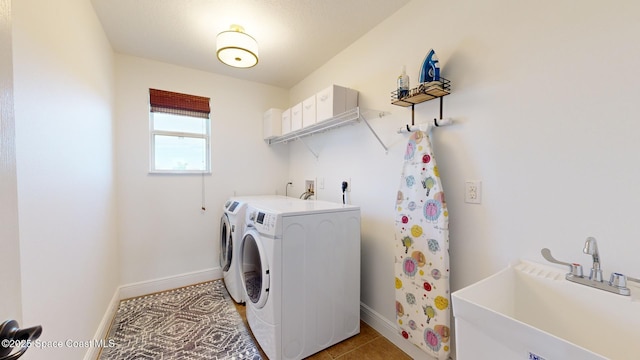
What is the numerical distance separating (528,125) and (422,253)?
86 centimetres

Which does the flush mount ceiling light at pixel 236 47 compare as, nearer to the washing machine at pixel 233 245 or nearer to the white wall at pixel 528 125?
the white wall at pixel 528 125

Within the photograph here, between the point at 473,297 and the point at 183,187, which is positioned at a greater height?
the point at 183,187

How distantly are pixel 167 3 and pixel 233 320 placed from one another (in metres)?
2.50

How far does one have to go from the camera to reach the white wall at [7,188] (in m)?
0.51

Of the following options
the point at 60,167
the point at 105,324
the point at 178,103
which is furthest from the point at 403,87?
the point at 105,324

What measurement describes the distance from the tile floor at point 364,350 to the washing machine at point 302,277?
43mm

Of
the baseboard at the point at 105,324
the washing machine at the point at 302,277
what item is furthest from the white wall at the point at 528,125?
the baseboard at the point at 105,324

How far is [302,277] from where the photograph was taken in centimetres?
161

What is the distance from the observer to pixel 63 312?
122cm

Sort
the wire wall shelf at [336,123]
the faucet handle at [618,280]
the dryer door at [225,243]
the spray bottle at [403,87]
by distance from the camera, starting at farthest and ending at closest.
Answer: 1. the dryer door at [225,243]
2. the wire wall shelf at [336,123]
3. the spray bottle at [403,87]
4. the faucet handle at [618,280]

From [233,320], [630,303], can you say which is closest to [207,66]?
[233,320]

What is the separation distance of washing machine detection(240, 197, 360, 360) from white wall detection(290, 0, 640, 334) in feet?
1.13

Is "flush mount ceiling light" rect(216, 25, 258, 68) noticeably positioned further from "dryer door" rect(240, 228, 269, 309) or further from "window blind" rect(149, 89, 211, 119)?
"dryer door" rect(240, 228, 269, 309)

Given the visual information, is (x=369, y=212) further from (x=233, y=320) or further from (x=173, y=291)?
(x=173, y=291)
